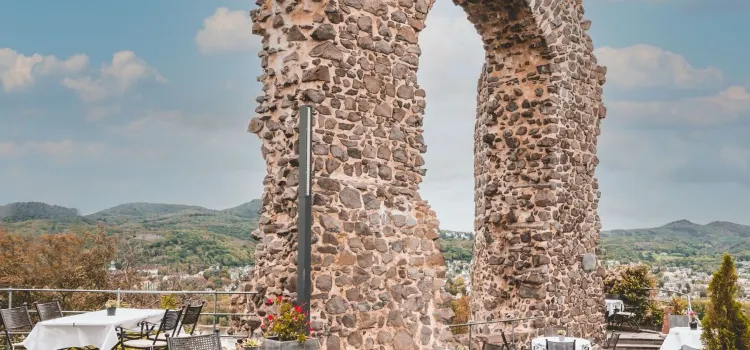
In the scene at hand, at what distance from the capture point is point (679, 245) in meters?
30.9

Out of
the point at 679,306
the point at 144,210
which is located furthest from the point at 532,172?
the point at 144,210

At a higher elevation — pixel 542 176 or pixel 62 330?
pixel 542 176

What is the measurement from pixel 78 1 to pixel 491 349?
41.3m

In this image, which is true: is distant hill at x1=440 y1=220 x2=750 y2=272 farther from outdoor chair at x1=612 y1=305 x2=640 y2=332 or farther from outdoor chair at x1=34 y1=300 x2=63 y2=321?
outdoor chair at x1=34 y1=300 x2=63 y2=321

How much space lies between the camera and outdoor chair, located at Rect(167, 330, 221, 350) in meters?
6.80

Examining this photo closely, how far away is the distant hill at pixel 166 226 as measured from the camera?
110 feet

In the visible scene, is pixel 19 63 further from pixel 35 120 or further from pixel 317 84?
pixel 317 84

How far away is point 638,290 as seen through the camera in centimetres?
1608

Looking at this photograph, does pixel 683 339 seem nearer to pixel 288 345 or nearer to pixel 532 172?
pixel 532 172

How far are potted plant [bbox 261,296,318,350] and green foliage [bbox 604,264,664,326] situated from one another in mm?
10186

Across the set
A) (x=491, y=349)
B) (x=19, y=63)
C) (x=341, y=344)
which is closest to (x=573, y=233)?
(x=491, y=349)

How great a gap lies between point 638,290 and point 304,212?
10377 mm

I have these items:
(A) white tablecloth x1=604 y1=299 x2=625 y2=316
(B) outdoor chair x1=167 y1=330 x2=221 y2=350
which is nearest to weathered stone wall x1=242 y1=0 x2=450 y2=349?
(B) outdoor chair x1=167 y1=330 x2=221 y2=350

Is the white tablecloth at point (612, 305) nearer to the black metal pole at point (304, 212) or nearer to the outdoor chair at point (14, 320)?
the black metal pole at point (304, 212)
